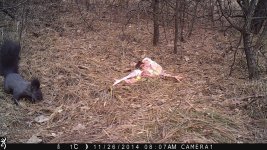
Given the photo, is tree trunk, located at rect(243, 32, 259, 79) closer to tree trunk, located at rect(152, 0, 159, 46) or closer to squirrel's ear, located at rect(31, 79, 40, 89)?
tree trunk, located at rect(152, 0, 159, 46)

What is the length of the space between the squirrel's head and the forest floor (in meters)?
0.11

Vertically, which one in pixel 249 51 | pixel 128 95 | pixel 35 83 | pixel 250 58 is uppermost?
pixel 249 51

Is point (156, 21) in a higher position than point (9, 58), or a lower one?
higher

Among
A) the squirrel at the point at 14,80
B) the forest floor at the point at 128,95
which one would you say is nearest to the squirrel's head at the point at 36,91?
the squirrel at the point at 14,80

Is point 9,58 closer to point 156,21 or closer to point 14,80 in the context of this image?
point 14,80

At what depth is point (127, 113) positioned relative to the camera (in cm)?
425

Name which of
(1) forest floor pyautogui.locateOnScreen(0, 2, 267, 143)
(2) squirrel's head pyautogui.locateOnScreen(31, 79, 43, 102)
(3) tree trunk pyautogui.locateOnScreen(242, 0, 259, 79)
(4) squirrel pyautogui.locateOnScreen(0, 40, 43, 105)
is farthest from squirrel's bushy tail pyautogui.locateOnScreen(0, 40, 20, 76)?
(3) tree trunk pyautogui.locateOnScreen(242, 0, 259, 79)

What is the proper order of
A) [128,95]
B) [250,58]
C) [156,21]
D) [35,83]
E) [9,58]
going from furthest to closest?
[156,21], [250,58], [9,58], [128,95], [35,83]

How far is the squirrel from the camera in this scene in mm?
4570

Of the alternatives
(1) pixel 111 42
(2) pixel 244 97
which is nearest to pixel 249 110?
(2) pixel 244 97

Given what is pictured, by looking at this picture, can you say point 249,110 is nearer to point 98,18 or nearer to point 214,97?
point 214,97

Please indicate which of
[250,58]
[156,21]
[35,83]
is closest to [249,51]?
[250,58]

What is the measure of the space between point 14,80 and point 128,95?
A: 1.54 m

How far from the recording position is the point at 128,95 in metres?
4.70
